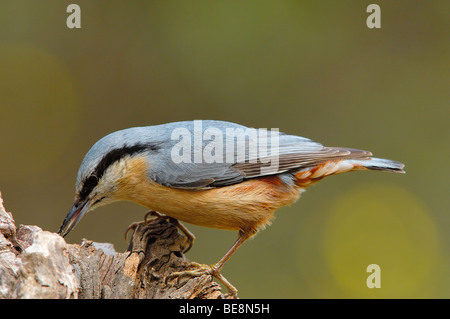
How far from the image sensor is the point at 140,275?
2.50m

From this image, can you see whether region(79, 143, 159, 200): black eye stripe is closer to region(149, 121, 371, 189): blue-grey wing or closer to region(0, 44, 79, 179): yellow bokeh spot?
region(149, 121, 371, 189): blue-grey wing

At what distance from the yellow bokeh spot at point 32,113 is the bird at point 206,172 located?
2.31 metres

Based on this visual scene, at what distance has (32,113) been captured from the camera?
5.10 m

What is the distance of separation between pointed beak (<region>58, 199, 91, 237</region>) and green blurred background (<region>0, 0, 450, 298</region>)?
1977mm

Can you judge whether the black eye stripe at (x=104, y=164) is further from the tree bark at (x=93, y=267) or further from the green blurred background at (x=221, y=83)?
the green blurred background at (x=221, y=83)

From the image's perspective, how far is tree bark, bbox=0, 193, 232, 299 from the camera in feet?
6.36

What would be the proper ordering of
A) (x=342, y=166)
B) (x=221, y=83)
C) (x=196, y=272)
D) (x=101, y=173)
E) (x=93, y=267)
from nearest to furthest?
(x=93, y=267)
(x=196, y=272)
(x=101, y=173)
(x=342, y=166)
(x=221, y=83)

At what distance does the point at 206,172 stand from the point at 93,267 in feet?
2.83

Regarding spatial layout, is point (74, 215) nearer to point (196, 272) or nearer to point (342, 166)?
point (196, 272)

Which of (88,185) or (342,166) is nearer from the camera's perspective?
(88,185)

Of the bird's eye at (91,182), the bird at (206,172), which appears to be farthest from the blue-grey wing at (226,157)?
the bird's eye at (91,182)

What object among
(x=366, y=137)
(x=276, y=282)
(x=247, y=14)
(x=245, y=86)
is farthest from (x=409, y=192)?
(x=247, y=14)

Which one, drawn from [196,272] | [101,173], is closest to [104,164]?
[101,173]

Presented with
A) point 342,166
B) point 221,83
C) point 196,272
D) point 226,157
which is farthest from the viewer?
point 221,83
